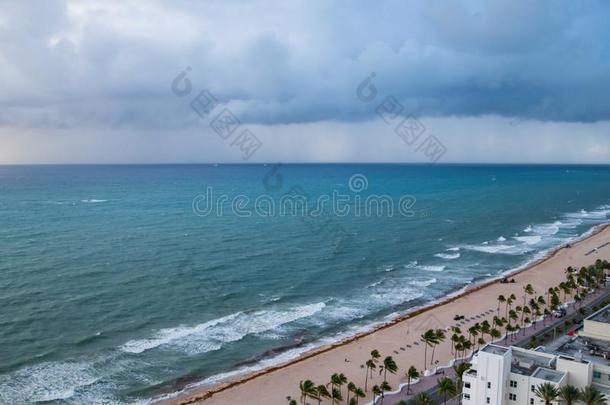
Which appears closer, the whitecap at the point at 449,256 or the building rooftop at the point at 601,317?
the building rooftop at the point at 601,317

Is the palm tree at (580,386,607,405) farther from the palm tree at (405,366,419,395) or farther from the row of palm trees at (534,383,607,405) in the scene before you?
the palm tree at (405,366,419,395)

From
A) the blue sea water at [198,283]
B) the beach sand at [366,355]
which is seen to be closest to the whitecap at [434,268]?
the blue sea water at [198,283]

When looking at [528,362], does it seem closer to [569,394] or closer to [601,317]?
[569,394]

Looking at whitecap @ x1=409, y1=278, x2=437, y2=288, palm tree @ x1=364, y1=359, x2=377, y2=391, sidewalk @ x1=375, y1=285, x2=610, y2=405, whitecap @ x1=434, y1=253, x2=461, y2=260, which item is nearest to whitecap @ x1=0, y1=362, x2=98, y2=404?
palm tree @ x1=364, y1=359, x2=377, y2=391

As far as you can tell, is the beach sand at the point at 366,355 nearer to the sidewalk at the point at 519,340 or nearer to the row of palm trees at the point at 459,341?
the row of palm trees at the point at 459,341

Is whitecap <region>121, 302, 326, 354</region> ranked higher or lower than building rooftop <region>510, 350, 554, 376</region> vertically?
lower

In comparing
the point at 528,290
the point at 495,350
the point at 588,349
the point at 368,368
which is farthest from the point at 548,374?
the point at 528,290
